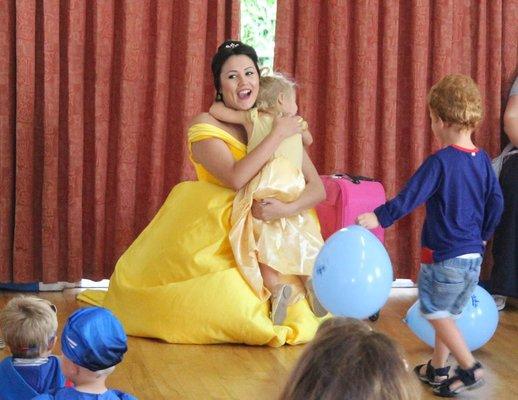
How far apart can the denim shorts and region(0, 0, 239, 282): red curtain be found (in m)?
1.59

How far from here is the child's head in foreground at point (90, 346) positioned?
1822 mm

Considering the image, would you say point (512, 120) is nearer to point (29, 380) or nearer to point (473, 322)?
point (473, 322)

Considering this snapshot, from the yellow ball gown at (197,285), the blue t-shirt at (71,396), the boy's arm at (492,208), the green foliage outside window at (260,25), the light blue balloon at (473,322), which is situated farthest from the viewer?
the green foliage outside window at (260,25)

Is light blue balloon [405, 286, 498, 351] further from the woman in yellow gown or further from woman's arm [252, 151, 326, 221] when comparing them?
woman's arm [252, 151, 326, 221]

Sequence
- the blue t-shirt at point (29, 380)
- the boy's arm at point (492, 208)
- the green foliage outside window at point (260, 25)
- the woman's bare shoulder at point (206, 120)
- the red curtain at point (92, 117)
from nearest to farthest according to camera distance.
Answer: the blue t-shirt at point (29, 380)
the boy's arm at point (492, 208)
the woman's bare shoulder at point (206, 120)
the red curtain at point (92, 117)
the green foliage outside window at point (260, 25)

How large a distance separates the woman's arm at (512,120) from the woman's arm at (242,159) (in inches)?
45.9

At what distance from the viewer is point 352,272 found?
8.87 feet

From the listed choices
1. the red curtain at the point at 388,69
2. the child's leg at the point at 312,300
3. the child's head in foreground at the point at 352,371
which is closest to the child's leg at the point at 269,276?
the child's leg at the point at 312,300

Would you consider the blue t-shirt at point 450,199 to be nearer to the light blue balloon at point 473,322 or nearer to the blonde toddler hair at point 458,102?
the blonde toddler hair at point 458,102

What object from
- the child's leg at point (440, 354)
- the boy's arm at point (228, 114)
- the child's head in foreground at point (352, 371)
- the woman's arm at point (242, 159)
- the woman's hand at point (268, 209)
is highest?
the boy's arm at point (228, 114)

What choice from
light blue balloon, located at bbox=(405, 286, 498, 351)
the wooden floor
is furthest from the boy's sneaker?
light blue balloon, located at bbox=(405, 286, 498, 351)

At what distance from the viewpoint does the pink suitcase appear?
12.2 feet

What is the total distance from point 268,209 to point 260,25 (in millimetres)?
1235

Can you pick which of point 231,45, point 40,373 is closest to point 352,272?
point 40,373
